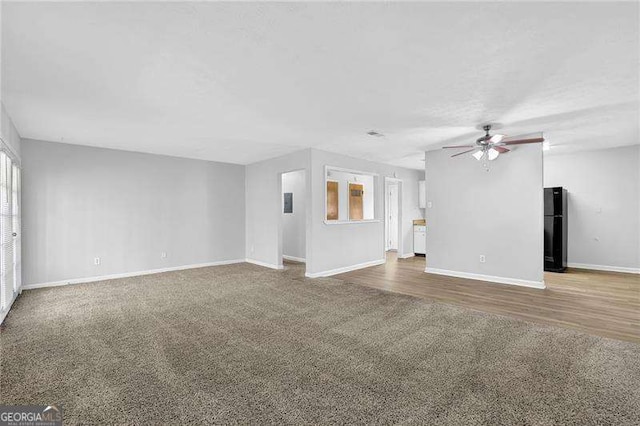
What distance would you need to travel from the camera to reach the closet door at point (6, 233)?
3.39 m

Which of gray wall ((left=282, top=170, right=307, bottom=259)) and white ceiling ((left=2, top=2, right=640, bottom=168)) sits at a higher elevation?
white ceiling ((left=2, top=2, right=640, bottom=168))

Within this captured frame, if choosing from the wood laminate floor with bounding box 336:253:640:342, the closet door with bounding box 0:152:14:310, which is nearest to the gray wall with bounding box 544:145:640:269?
the wood laminate floor with bounding box 336:253:640:342

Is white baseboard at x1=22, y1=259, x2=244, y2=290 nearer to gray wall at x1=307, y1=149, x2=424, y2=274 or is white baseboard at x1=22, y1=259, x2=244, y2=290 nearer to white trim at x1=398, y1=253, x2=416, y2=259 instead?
gray wall at x1=307, y1=149, x2=424, y2=274

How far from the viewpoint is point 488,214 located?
17.3 ft

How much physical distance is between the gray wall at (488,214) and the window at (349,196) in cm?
176

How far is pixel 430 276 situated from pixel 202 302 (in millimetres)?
4109

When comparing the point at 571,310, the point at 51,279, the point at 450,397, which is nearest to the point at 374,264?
the point at 571,310

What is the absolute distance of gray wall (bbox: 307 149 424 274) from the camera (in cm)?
571

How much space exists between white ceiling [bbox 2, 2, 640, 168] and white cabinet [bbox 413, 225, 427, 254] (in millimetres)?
4286

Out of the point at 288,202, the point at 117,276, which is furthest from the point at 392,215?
the point at 117,276

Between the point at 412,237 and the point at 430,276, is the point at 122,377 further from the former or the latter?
the point at 412,237

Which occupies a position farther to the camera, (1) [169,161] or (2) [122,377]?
(1) [169,161]

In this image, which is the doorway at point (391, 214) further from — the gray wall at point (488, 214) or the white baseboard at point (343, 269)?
the gray wall at point (488, 214)

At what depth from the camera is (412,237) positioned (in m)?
8.55
